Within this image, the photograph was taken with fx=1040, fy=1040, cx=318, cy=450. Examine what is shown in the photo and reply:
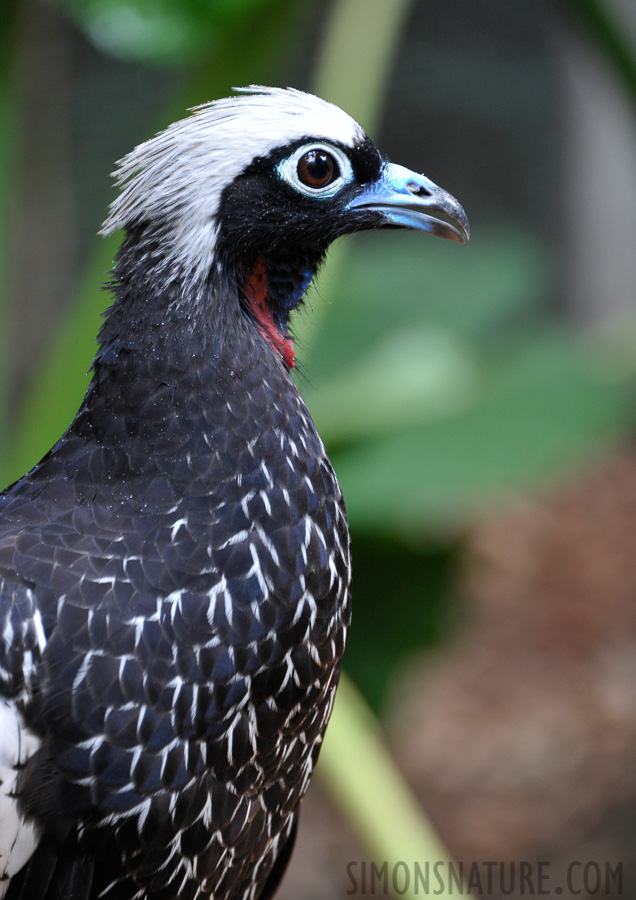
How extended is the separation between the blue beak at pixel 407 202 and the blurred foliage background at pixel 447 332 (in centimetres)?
91

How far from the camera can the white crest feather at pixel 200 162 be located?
1652 millimetres

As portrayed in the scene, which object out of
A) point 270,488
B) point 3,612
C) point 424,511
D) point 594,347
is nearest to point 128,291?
point 270,488

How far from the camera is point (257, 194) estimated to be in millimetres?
1703

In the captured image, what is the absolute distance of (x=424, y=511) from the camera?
12.1 feet

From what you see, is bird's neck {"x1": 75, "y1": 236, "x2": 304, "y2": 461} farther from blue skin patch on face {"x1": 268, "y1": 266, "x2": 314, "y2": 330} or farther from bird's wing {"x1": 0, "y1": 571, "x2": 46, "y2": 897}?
bird's wing {"x1": 0, "y1": 571, "x2": 46, "y2": 897}

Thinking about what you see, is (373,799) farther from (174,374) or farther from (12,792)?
(174,374)

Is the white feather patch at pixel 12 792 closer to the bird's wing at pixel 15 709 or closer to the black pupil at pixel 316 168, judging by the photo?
the bird's wing at pixel 15 709

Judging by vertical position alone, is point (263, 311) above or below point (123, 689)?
above

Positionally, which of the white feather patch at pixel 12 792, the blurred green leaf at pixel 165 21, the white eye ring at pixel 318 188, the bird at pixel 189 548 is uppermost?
the blurred green leaf at pixel 165 21

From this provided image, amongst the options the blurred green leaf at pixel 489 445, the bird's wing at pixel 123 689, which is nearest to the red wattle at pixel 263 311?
the bird's wing at pixel 123 689

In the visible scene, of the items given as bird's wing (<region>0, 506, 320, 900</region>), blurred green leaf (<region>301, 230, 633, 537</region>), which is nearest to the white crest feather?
bird's wing (<region>0, 506, 320, 900</region>)

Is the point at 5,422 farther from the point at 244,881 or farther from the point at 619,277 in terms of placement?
the point at 619,277

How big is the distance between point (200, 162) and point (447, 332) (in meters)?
3.64

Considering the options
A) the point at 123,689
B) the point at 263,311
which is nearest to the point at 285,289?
the point at 263,311
